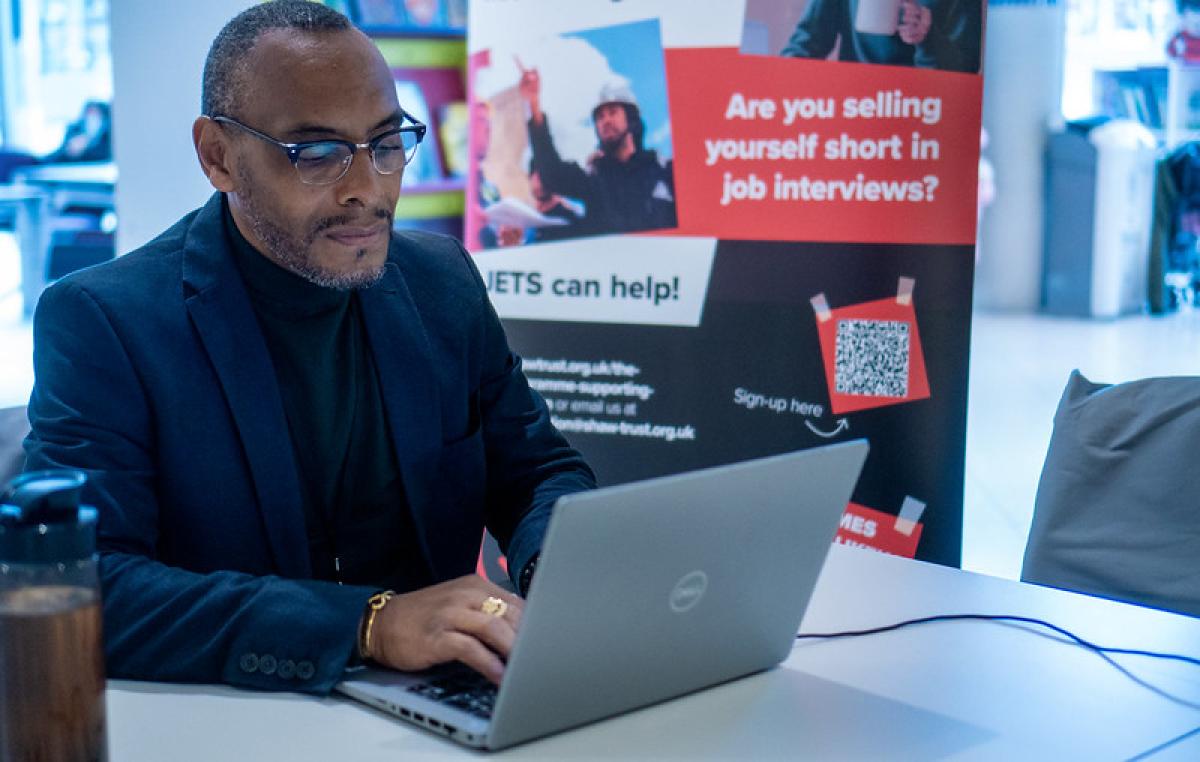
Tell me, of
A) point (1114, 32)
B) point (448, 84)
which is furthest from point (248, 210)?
point (1114, 32)

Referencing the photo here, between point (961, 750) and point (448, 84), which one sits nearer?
point (961, 750)

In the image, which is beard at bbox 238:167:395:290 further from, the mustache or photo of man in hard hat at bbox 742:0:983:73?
photo of man in hard hat at bbox 742:0:983:73

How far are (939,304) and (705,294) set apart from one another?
22.0 inches

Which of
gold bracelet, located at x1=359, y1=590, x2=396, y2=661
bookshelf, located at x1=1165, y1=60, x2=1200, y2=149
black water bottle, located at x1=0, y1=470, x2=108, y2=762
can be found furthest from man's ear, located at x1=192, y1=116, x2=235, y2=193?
bookshelf, located at x1=1165, y1=60, x2=1200, y2=149

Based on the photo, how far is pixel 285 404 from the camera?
1760 millimetres

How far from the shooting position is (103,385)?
1.59 metres

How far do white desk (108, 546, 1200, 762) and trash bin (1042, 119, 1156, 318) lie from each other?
8.44m

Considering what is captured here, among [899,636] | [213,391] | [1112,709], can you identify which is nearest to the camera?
[1112,709]

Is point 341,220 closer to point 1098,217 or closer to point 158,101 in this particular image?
point 158,101

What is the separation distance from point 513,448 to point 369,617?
63cm

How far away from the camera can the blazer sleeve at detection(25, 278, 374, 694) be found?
1.32 m

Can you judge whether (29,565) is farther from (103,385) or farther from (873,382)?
(873,382)

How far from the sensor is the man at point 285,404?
4.57 ft

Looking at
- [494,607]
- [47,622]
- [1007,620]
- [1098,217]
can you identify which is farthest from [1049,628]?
[1098,217]
